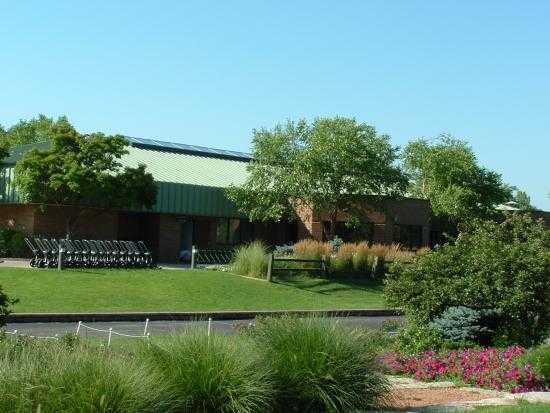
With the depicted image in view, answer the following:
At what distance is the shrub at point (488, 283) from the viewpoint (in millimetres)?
16203

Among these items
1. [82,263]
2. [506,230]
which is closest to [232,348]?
[506,230]

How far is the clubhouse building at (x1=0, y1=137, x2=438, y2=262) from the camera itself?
132 ft

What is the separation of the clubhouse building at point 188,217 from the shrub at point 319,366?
30.6 m

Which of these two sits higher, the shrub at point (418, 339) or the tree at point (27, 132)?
the tree at point (27, 132)

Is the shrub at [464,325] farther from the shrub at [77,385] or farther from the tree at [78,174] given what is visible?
the tree at [78,174]

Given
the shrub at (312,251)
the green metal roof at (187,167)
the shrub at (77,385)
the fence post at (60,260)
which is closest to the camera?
the shrub at (77,385)

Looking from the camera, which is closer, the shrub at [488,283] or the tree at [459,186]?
the shrub at [488,283]

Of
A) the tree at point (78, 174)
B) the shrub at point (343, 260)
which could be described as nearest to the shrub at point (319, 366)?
the shrub at point (343, 260)

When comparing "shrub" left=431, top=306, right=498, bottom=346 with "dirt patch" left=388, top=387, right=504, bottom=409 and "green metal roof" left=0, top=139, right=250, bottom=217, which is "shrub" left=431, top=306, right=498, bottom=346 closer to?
"dirt patch" left=388, top=387, right=504, bottom=409

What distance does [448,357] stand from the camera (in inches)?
535

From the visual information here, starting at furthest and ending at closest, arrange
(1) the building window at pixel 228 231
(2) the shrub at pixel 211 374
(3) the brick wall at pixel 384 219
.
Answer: (1) the building window at pixel 228 231
(3) the brick wall at pixel 384 219
(2) the shrub at pixel 211 374

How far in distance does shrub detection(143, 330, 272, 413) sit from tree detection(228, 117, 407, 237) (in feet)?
103

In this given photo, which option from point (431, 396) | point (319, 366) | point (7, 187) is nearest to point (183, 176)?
point (7, 187)

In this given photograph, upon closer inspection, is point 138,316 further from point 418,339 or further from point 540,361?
point 540,361
